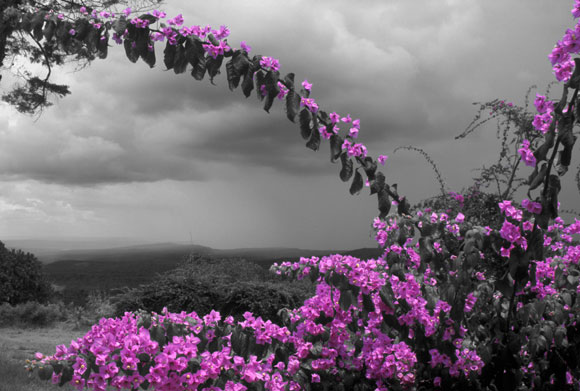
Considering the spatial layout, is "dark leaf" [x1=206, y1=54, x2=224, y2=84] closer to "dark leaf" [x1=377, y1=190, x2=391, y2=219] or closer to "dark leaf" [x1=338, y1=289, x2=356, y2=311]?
"dark leaf" [x1=377, y1=190, x2=391, y2=219]

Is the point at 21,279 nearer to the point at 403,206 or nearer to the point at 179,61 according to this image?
the point at 179,61

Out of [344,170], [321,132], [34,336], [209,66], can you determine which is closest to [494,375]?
[344,170]

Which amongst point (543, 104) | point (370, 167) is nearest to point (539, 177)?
point (543, 104)

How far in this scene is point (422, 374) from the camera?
277cm

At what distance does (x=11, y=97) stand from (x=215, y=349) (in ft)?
38.0

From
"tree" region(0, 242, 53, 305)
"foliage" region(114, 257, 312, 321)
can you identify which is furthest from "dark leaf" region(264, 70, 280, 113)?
"tree" region(0, 242, 53, 305)

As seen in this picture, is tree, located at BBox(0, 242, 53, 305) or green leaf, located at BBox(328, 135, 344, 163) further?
tree, located at BBox(0, 242, 53, 305)

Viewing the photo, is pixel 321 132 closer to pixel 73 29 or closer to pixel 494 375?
pixel 494 375

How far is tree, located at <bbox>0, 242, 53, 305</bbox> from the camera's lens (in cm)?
1078

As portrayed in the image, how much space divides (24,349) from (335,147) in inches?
249

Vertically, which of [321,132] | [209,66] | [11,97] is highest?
[11,97]

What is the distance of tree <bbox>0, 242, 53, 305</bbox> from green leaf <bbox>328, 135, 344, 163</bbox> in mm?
9947

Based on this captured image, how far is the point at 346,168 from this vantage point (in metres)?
2.90

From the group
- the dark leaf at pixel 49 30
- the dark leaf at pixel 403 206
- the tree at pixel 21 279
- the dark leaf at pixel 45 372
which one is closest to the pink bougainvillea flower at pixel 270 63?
the dark leaf at pixel 403 206
